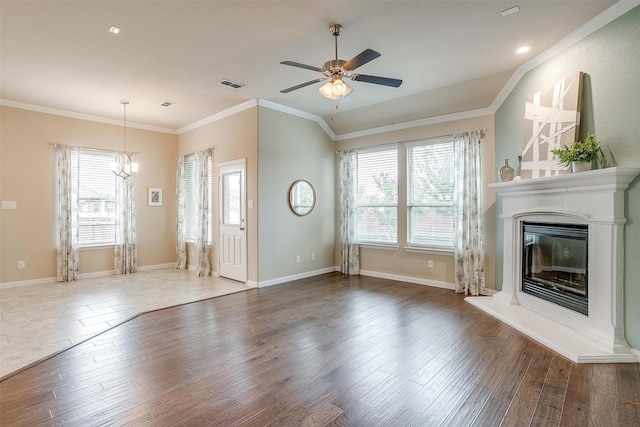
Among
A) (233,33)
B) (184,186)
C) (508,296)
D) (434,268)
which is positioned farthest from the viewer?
(184,186)

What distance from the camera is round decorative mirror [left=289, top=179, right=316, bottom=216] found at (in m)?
5.96

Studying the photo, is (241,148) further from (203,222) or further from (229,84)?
(203,222)

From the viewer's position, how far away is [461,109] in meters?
5.16

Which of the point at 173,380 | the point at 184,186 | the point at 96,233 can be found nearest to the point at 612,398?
the point at 173,380

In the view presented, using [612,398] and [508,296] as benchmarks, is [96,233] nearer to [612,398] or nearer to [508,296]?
[508,296]

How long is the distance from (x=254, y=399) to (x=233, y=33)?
3355 mm

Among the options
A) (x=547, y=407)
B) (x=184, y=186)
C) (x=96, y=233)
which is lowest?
(x=547, y=407)

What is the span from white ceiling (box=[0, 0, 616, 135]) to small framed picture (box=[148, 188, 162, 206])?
2179 millimetres

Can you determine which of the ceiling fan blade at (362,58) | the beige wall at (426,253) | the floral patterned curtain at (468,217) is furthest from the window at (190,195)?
the floral patterned curtain at (468,217)

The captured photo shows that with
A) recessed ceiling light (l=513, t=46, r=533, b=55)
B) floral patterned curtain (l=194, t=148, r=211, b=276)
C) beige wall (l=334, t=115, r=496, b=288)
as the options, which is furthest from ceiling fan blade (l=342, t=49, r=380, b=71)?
floral patterned curtain (l=194, t=148, r=211, b=276)

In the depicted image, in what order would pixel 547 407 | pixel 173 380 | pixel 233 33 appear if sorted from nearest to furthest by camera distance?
pixel 547 407, pixel 173 380, pixel 233 33

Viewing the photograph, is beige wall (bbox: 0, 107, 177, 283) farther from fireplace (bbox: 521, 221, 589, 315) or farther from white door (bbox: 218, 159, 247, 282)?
fireplace (bbox: 521, 221, 589, 315)

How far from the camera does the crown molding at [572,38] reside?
9.27ft

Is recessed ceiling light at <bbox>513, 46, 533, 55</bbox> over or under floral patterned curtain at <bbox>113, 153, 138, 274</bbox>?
over
